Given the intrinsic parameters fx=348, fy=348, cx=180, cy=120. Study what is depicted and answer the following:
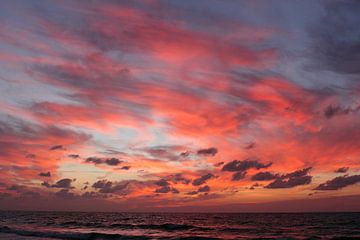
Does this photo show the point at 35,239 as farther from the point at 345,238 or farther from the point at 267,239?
the point at 345,238

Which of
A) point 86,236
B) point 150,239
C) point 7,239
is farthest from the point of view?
point 86,236

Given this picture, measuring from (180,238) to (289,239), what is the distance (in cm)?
1438

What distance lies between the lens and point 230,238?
48406mm

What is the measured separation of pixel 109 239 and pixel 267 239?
20976 mm

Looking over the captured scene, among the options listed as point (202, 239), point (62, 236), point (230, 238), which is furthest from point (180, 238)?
point (62, 236)

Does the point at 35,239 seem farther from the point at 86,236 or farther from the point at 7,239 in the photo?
the point at 86,236

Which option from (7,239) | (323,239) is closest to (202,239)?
(323,239)

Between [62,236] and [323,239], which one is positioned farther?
[62,236]

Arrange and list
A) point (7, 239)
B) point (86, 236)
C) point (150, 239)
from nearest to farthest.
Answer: point (7, 239), point (150, 239), point (86, 236)

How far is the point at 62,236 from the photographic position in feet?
168

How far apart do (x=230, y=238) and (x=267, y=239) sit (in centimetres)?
563

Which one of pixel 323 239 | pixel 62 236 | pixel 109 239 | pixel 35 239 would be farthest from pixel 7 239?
pixel 323 239

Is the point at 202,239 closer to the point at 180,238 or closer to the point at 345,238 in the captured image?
the point at 180,238

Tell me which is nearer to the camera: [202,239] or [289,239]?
[289,239]
